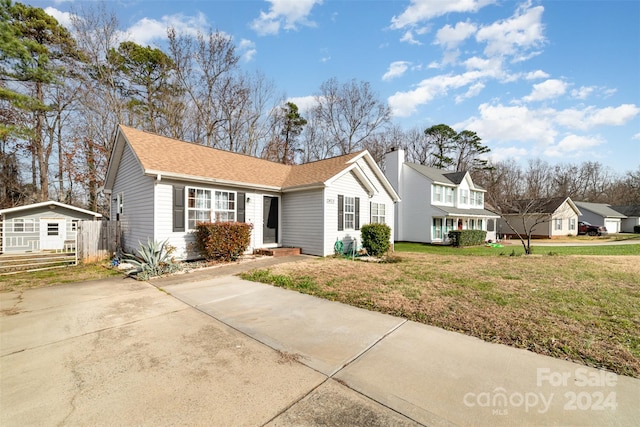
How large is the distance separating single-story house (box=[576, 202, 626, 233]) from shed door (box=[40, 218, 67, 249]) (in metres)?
56.9

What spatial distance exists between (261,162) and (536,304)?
13.5 metres

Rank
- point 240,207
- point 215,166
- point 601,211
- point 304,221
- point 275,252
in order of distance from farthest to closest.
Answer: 1. point 601,211
2. point 304,221
3. point 275,252
4. point 215,166
5. point 240,207

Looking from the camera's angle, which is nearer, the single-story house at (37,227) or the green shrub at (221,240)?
the green shrub at (221,240)

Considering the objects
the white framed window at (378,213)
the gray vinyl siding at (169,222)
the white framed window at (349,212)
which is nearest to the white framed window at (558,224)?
the white framed window at (378,213)

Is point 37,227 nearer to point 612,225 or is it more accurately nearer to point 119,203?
point 119,203

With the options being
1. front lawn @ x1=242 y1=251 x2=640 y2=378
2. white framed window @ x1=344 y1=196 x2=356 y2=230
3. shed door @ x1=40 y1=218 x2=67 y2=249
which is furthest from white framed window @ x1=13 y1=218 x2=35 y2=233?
white framed window @ x1=344 y1=196 x2=356 y2=230

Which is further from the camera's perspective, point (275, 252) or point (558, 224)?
point (558, 224)

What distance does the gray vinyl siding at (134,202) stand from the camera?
9812mm

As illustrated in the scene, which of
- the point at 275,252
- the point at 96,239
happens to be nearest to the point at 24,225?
the point at 96,239

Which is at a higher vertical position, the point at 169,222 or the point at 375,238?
the point at 169,222

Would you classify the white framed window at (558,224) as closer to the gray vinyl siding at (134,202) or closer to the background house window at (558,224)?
the background house window at (558,224)

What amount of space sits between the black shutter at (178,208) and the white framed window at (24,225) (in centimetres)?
1220

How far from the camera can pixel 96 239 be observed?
434 inches

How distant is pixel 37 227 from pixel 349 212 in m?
18.1
